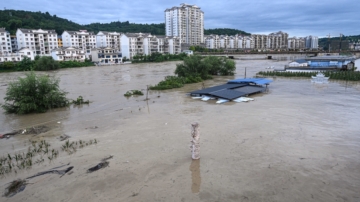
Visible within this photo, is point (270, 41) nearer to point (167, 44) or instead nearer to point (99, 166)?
point (167, 44)

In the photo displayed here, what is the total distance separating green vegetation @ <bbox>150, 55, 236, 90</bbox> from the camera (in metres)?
21.5

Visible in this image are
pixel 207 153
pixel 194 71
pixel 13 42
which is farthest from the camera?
pixel 13 42

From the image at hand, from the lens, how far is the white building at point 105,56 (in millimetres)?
51219

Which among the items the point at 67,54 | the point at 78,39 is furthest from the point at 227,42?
the point at 67,54

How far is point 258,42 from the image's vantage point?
113500 mm

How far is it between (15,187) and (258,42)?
11769cm

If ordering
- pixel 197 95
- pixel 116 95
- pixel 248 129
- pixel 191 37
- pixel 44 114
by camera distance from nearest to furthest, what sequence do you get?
pixel 248 129
pixel 44 114
pixel 197 95
pixel 116 95
pixel 191 37

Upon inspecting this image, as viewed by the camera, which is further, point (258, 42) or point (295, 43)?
point (295, 43)

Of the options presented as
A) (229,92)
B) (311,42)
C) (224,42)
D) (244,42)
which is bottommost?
(229,92)

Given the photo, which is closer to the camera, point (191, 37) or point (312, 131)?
point (312, 131)

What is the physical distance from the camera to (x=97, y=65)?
48.5 m

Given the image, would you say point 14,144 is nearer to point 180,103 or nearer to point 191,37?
point 180,103

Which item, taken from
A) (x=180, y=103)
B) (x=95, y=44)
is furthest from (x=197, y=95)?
(x=95, y=44)

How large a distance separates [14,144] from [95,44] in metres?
58.3
